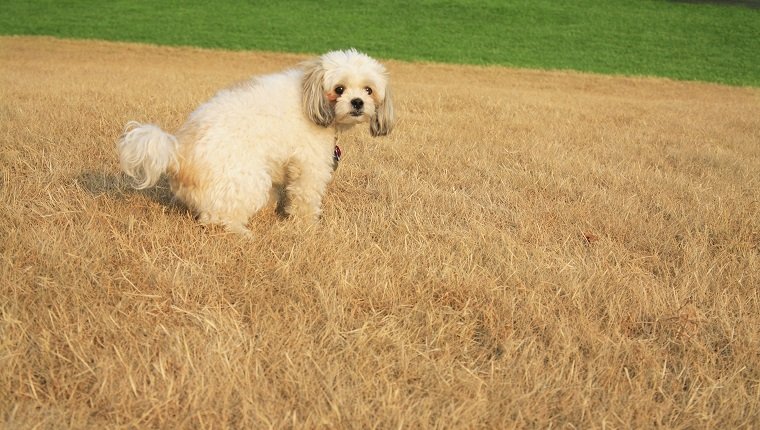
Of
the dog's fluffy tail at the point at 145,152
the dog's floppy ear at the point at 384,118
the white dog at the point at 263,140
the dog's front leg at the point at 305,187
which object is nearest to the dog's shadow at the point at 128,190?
the white dog at the point at 263,140

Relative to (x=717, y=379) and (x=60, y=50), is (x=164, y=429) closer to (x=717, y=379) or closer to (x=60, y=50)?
(x=717, y=379)

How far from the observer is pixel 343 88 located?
4090 mm

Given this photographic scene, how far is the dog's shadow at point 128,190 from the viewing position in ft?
13.3

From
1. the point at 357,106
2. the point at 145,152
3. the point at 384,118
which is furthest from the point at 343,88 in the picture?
the point at 145,152

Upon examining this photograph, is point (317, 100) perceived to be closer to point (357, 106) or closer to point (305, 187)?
point (357, 106)

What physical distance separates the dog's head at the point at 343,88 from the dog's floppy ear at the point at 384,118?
28 millimetres

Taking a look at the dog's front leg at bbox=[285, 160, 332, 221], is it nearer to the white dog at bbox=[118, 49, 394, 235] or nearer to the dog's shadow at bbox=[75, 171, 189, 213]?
the white dog at bbox=[118, 49, 394, 235]

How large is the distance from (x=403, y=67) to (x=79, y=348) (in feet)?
79.6

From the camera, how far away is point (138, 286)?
2834mm

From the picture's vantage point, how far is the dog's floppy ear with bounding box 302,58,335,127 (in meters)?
3.92

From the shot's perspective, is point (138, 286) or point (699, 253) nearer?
point (138, 286)

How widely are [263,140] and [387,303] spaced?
1532mm

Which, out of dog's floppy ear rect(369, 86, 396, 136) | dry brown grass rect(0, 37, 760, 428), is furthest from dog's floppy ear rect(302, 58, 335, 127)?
dry brown grass rect(0, 37, 760, 428)

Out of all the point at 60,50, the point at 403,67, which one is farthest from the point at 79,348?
the point at 60,50
